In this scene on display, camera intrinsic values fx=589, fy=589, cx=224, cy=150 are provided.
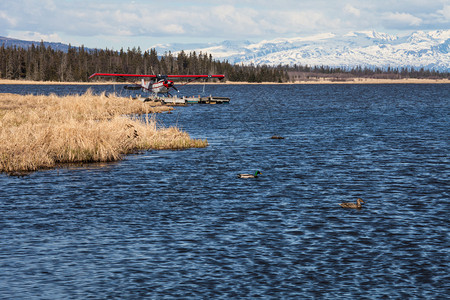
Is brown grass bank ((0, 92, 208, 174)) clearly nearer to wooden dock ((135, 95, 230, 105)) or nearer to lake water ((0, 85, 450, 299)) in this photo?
lake water ((0, 85, 450, 299))

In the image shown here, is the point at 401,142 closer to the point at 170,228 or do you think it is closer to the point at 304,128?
the point at 304,128

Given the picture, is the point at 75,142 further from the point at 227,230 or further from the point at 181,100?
the point at 181,100

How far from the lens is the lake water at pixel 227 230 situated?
35.6 feet

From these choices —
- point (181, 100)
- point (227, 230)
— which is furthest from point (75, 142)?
point (181, 100)

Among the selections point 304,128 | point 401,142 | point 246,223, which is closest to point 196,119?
point 304,128

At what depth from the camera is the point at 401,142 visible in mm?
37594

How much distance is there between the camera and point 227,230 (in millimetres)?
14852

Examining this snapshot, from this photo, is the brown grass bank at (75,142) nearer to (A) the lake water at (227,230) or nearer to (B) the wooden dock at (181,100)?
(A) the lake water at (227,230)

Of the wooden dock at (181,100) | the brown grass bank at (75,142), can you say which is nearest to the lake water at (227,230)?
the brown grass bank at (75,142)

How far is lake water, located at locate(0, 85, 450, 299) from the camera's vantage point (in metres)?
10.9

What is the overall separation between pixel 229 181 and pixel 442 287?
40.6 feet

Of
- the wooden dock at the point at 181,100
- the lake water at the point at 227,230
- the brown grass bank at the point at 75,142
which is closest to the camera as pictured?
the lake water at the point at 227,230

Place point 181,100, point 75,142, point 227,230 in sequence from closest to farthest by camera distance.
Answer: point 227,230 → point 75,142 → point 181,100

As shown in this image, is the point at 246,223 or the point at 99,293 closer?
the point at 99,293
